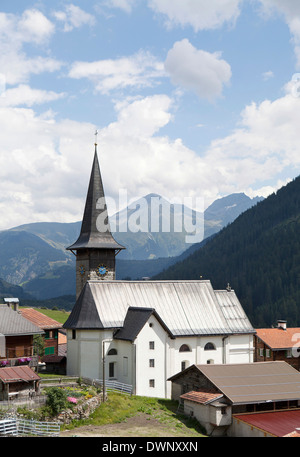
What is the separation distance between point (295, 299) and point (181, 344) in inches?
5804

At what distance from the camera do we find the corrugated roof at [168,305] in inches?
2376

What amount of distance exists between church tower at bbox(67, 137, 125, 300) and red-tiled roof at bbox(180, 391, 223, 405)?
22435mm

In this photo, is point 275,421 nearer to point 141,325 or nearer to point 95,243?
point 141,325

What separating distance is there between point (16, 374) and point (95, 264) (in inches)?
913

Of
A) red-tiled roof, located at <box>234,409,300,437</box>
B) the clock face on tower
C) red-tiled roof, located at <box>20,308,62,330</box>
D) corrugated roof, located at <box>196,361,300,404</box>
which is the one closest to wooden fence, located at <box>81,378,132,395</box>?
corrugated roof, located at <box>196,361,300,404</box>

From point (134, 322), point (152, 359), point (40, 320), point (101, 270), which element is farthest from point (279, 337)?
point (40, 320)

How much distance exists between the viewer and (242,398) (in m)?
48.7

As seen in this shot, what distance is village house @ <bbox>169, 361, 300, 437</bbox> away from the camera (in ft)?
153

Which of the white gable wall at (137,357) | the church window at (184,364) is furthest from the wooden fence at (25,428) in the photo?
the church window at (184,364)

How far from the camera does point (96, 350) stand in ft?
192

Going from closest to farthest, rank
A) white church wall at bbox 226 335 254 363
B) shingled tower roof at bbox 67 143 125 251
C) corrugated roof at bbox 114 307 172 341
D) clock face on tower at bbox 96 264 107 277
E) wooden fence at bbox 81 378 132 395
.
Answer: wooden fence at bbox 81 378 132 395 → corrugated roof at bbox 114 307 172 341 → white church wall at bbox 226 335 254 363 → clock face on tower at bbox 96 264 107 277 → shingled tower roof at bbox 67 143 125 251

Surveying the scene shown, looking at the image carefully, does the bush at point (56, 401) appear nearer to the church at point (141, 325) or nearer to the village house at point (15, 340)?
the church at point (141, 325)

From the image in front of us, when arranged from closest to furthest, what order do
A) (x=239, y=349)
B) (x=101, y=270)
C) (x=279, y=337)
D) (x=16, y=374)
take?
A: (x=16, y=374) → (x=239, y=349) → (x=101, y=270) → (x=279, y=337)

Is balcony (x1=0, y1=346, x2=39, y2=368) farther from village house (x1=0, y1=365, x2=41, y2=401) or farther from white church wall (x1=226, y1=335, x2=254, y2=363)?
white church wall (x1=226, y1=335, x2=254, y2=363)
